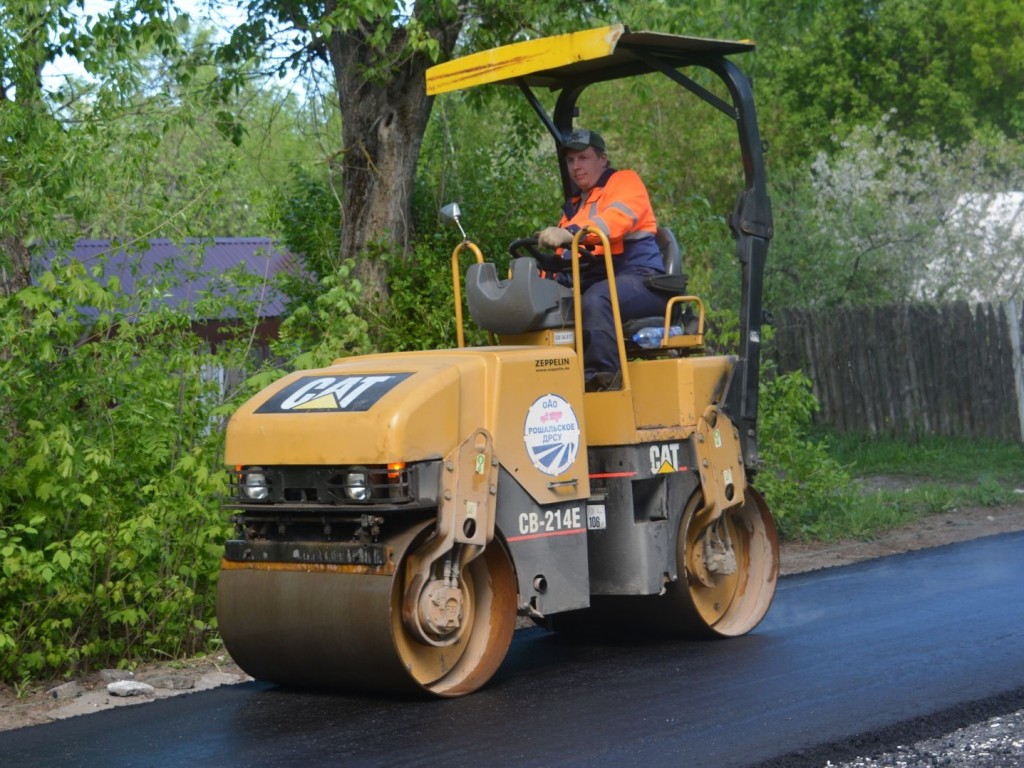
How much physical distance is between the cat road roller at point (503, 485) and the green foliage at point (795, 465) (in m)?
3.88

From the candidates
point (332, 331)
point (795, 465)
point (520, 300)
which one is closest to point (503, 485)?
point (520, 300)

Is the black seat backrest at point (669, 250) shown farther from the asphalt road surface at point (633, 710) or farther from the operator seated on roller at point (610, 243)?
the asphalt road surface at point (633, 710)

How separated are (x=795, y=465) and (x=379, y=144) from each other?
4.08 metres

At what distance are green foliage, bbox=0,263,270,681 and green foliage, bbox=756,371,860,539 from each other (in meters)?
5.14

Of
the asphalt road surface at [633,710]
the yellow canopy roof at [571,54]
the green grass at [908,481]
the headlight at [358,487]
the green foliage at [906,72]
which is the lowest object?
the asphalt road surface at [633,710]

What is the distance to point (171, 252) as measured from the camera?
25.3 m

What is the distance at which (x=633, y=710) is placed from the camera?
640 centimetres

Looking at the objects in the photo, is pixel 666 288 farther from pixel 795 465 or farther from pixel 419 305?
pixel 795 465

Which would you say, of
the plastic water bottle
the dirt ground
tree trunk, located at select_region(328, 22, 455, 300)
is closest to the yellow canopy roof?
the plastic water bottle

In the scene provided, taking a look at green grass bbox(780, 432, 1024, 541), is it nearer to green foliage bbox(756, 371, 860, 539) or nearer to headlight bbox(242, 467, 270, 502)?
→ green foliage bbox(756, 371, 860, 539)

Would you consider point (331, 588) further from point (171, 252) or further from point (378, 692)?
point (171, 252)

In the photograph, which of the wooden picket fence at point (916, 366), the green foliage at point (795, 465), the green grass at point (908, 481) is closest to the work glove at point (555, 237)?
the green foliage at point (795, 465)

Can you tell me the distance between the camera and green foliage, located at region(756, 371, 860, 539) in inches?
478

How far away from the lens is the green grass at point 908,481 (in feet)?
40.4
